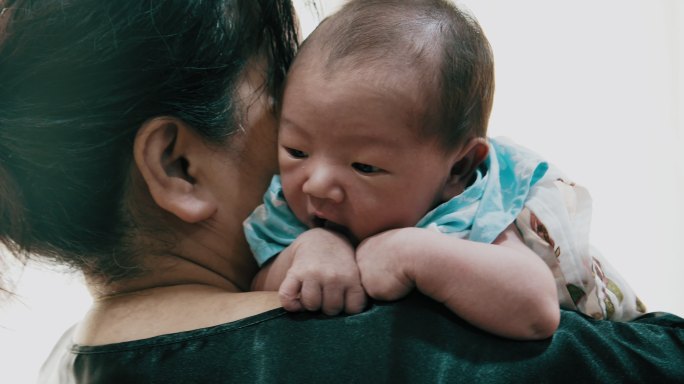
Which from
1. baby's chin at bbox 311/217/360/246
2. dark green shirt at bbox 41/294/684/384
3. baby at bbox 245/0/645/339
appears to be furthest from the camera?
baby's chin at bbox 311/217/360/246

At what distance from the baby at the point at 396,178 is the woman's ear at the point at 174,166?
4.1 inches

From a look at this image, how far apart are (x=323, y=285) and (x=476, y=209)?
279 mm

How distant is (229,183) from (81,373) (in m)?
0.35

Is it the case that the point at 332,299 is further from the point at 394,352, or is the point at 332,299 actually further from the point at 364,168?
the point at 364,168

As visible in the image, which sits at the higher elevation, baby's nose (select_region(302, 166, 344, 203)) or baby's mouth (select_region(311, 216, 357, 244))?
baby's nose (select_region(302, 166, 344, 203))

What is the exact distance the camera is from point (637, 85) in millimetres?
2650

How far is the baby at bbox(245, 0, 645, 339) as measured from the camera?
1.00 m

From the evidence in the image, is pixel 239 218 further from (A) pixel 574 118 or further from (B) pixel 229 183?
(A) pixel 574 118

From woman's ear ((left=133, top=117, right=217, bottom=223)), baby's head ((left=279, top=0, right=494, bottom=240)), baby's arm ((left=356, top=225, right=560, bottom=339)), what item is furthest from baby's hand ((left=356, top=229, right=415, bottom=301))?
woman's ear ((left=133, top=117, right=217, bottom=223))

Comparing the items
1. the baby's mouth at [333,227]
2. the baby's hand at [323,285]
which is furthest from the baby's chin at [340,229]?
the baby's hand at [323,285]

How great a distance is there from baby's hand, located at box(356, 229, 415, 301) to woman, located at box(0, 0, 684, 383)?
0.02 meters

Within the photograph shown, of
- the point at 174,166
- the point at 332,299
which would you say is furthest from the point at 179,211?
the point at 332,299

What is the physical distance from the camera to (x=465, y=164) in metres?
1.20

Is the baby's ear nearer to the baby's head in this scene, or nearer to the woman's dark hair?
the baby's head
